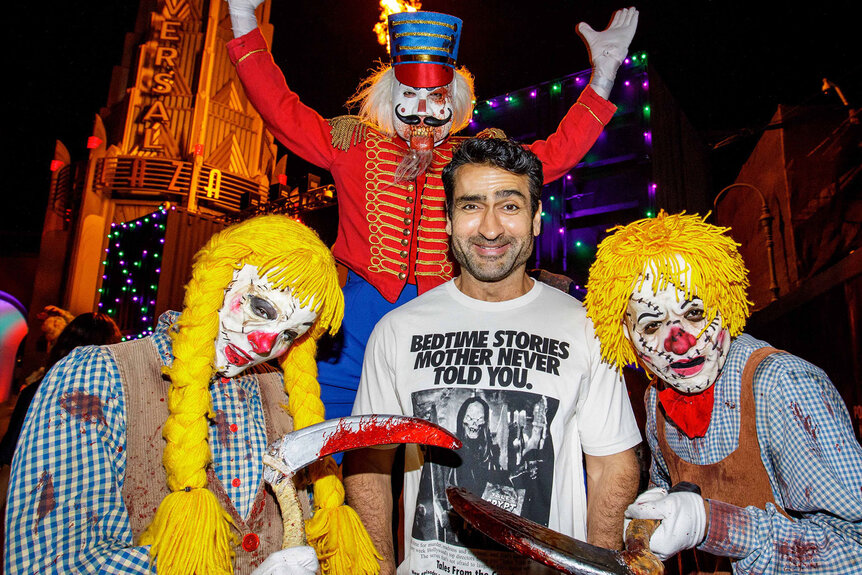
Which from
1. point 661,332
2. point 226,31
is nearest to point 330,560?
point 661,332

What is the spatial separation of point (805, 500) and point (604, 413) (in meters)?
0.61

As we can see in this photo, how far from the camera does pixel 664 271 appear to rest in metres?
1.94

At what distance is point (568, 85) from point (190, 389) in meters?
7.76

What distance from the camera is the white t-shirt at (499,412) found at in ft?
6.36

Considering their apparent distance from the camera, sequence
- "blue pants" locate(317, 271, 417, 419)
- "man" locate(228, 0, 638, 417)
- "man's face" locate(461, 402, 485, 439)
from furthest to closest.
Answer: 1. "man" locate(228, 0, 638, 417)
2. "blue pants" locate(317, 271, 417, 419)
3. "man's face" locate(461, 402, 485, 439)

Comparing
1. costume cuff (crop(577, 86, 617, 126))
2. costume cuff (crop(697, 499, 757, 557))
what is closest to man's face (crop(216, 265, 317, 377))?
costume cuff (crop(697, 499, 757, 557))

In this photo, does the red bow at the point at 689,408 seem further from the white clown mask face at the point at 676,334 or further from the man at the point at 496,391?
the man at the point at 496,391

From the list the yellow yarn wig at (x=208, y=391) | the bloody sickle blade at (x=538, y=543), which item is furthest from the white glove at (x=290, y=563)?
the bloody sickle blade at (x=538, y=543)

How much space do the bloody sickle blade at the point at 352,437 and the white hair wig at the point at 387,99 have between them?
177cm

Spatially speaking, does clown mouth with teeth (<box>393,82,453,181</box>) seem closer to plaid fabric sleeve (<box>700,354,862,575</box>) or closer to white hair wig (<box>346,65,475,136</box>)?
white hair wig (<box>346,65,475,136</box>)

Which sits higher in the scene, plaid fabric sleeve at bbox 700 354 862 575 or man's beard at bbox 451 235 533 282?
man's beard at bbox 451 235 533 282

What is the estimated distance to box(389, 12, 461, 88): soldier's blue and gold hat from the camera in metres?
2.99

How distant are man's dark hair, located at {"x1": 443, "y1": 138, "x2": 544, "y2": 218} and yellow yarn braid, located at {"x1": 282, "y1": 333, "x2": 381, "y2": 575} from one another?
2.61ft

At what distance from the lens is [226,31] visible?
15445 mm
